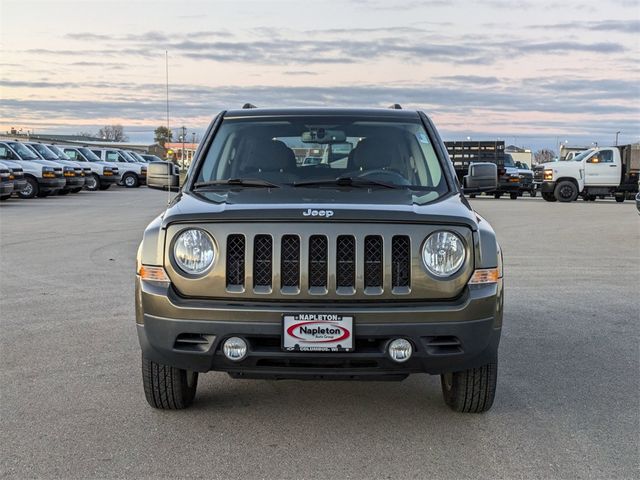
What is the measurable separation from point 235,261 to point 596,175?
27.1 meters

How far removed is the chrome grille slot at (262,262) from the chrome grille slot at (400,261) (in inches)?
24.3

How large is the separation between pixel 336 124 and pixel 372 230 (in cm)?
170

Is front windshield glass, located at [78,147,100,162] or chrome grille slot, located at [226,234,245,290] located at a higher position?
chrome grille slot, located at [226,234,245,290]

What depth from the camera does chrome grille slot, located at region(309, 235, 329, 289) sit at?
3.88 m

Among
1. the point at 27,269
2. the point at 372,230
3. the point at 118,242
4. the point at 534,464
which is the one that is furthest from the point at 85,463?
the point at 118,242

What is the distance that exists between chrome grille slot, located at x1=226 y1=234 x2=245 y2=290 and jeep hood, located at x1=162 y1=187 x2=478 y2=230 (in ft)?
0.36

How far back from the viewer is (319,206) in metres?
4.03

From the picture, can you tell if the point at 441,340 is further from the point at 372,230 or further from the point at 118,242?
the point at 118,242

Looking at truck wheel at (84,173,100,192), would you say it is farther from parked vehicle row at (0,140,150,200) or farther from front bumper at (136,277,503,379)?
front bumper at (136,277,503,379)

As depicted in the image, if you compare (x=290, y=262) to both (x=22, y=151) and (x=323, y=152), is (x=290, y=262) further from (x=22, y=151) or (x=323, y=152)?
(x=22, y=151)

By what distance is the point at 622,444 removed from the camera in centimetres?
402

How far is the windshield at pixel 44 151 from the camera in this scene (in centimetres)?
2768

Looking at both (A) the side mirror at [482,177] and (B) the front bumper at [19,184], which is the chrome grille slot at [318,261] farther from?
(B) the front bumper at [19,184]

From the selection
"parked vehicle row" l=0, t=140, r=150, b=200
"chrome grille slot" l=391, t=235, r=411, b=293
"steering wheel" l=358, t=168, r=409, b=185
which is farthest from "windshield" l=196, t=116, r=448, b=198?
"parked vehicle row" l=0, t=140, r=150, b=200
